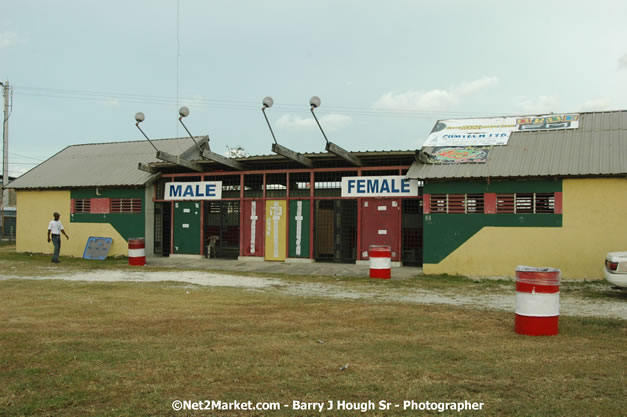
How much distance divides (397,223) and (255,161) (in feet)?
18.2

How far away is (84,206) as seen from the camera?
2167 centimetres

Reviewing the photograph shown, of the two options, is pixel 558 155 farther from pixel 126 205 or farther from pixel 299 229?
pixel 126 205

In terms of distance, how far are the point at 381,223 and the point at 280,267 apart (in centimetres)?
371

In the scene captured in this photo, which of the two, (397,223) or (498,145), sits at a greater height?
(498,145)

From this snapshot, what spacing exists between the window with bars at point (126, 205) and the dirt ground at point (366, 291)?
198 inches

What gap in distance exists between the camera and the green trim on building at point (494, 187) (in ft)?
A: 47.7

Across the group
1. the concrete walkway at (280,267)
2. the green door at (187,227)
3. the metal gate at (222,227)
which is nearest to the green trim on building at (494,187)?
the concrete walkway at (280,267)

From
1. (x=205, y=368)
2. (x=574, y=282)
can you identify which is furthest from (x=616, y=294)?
(x=205, y=368)

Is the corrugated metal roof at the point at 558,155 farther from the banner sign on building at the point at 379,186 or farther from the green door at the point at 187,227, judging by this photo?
the green door at the point at 187,227

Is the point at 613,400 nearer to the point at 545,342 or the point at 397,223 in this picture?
the point at 545,342

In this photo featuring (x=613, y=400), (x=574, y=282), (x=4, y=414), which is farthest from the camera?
(x=574, y=282)

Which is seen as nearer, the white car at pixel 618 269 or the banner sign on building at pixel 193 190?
the white car at pixel 618 269

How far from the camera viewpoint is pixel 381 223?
17.5 meters

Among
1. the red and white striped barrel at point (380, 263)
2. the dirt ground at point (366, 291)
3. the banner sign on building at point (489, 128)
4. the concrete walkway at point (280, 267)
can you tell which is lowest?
the dirt ground at point (366, 291)
